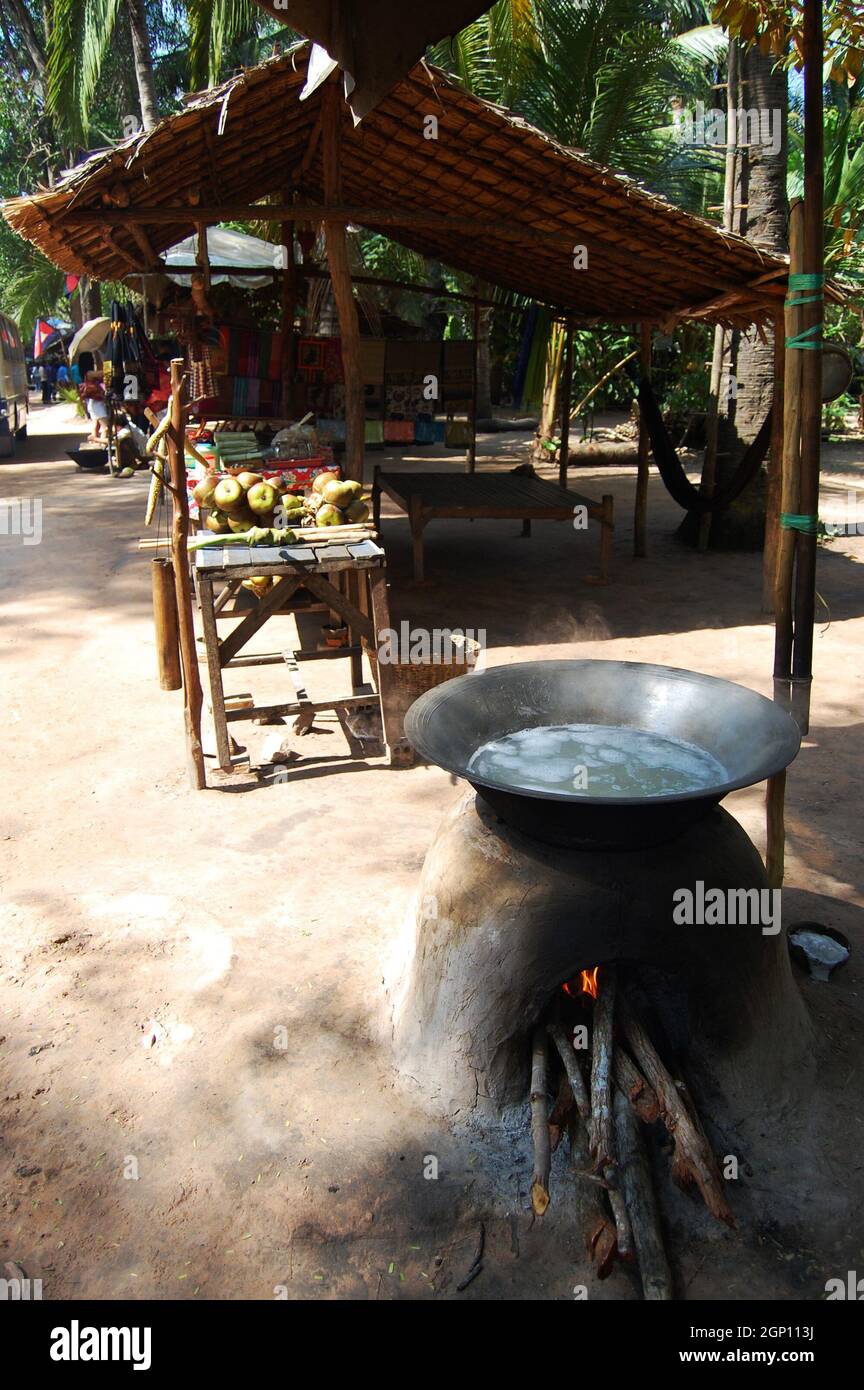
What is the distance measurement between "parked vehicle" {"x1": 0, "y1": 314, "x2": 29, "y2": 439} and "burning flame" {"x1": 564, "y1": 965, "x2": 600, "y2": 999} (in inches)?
718

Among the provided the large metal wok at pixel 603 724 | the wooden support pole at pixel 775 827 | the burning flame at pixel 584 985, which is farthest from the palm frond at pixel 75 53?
the burning flame at pixel 584 985

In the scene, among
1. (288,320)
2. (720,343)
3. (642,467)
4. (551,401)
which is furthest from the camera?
(551,401)

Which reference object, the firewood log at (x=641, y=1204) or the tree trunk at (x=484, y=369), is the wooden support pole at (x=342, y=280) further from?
the tree trunk at (x=484, y=369)

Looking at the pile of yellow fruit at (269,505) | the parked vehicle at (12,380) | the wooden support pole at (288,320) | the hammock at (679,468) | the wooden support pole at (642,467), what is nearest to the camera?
the pile of yellow fruit at (269,505)

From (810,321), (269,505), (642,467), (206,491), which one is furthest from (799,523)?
(642,467)

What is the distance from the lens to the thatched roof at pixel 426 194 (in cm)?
654

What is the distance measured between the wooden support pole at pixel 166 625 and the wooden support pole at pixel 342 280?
11.0 feet

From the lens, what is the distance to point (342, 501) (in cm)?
700

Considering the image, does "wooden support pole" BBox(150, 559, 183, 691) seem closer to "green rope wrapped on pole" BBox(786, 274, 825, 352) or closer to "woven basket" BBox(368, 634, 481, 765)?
"woven basket" BBox(368, 634, 481, 765)

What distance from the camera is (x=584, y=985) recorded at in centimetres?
297

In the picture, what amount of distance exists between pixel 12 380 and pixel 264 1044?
19.2 metres

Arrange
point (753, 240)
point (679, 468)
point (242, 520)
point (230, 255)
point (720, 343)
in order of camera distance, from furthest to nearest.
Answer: point (230, 255) → point (679, 468) → point (720, 343) → point (753, 240) → point (242, 520)

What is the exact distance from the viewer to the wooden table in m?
8.88

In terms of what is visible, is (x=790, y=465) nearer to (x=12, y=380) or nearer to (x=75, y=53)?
(x=75, y=53)
